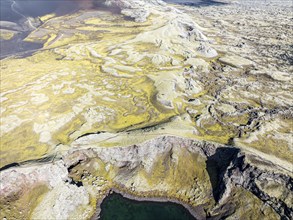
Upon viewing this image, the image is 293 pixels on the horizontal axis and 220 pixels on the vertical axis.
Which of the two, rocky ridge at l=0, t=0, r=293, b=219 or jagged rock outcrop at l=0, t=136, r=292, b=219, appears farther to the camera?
rocky ridge at l=0, t=0, r=293, b=219

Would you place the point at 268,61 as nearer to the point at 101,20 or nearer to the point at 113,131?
the point at 113,131

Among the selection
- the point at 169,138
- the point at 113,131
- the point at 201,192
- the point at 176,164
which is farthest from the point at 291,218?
the point at 113,131

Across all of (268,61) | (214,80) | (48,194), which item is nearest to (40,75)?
(48,194)

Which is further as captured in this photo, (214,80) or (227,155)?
(214,80)

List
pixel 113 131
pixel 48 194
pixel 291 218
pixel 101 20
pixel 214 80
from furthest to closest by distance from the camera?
pixel 101 20, pixel 214 80, pixel 113 131, pixel 48 194, pixel 291 218

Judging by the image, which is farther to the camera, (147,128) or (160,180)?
(147,128)

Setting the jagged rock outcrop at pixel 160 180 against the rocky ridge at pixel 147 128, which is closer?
the jagged rock outcrop at pixel 160 180

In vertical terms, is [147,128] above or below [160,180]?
above

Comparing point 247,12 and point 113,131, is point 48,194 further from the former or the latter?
point 247,12

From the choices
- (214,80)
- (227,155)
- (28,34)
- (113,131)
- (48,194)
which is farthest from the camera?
(28,34)

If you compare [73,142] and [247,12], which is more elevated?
[73,142]
